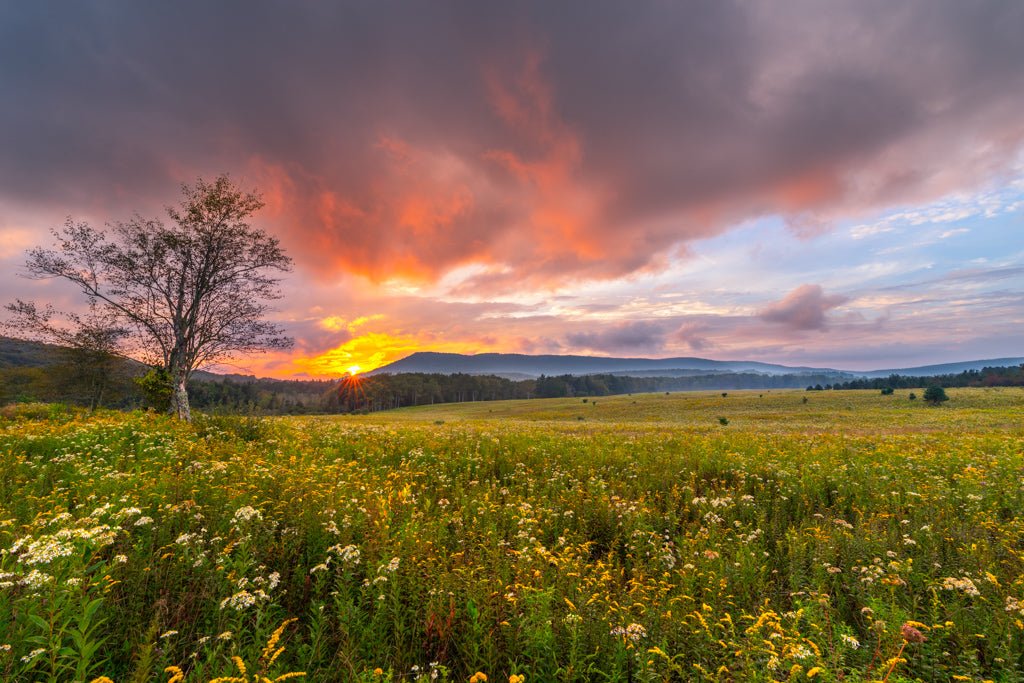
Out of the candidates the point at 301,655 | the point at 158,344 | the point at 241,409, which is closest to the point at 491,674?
the point at 301,655

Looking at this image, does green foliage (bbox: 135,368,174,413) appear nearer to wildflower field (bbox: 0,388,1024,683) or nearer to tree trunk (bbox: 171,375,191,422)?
tree trunk (bbox: 171,375,191,422)

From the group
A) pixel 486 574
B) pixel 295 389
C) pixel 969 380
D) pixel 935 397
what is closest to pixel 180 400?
pixel 486 574

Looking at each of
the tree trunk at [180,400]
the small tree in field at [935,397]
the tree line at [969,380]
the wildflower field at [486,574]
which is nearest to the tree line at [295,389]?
the tree line at [969,380]

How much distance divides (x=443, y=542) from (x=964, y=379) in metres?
169

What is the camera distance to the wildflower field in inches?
144

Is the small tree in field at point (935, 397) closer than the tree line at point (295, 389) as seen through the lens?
No

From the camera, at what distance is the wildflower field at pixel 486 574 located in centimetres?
366

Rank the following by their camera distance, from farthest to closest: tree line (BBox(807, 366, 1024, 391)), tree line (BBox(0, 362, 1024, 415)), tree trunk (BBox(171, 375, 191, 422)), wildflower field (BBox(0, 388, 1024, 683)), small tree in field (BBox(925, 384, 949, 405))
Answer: tree line (BBox(807, 366, 1024, 391)) → small tree in field (BBox(925, 384, 949, 405)) → tree line (BBox(0, 362, 1024, 415)) → tree trunk (BBox(171, 375, 191, 422)) → wildflower field (BBox(0, 388, 1024, 683))

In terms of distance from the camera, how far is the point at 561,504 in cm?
884

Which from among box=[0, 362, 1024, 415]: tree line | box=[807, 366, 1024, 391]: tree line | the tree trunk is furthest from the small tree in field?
the tree trunk

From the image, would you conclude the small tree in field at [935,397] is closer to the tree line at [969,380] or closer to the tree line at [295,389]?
the tree line at [295,389]

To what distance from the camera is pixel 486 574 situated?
5.30m

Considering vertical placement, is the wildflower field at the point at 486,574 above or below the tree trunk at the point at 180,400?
below

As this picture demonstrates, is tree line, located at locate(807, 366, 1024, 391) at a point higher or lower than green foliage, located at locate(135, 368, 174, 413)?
lower
